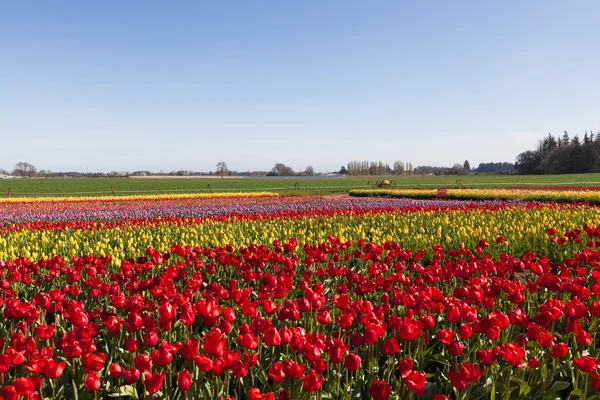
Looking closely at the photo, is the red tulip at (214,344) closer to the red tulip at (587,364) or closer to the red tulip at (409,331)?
the red tulip at (409,331)

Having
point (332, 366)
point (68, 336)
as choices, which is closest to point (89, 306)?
point (68, 336)

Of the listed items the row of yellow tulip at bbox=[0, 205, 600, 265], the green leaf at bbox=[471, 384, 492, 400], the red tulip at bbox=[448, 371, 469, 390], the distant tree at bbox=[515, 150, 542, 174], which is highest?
the distant tree at bbox=[515, 150, 542, 174]

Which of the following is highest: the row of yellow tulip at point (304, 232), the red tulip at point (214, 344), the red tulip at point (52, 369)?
the red tulip at point (214, 344)

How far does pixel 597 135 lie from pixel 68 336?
15747cm

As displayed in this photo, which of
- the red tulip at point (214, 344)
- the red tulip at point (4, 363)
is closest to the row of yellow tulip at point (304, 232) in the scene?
the red tulip at point (4, 363)

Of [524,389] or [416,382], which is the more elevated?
[416,382]

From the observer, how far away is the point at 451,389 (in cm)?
330

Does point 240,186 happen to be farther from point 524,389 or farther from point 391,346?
point 391,346

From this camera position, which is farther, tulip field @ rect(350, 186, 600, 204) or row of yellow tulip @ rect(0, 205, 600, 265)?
tulip field @ rect(350, 186, 600, 204)

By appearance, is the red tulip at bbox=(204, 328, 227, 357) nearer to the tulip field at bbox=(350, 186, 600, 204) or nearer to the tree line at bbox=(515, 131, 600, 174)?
the tulip field at bbox=(350, 186, 600, 204)

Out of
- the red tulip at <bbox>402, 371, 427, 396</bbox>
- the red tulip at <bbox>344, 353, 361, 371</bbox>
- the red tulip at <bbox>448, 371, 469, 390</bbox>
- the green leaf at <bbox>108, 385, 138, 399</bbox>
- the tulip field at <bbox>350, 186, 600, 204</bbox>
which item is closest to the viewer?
the red tulip at <bbox>402, 371, 427, 396</bbox>

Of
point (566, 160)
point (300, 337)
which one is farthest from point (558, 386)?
point (566, 160)

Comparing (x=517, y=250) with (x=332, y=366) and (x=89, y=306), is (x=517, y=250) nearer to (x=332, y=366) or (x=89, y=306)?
(x=332, y=366)

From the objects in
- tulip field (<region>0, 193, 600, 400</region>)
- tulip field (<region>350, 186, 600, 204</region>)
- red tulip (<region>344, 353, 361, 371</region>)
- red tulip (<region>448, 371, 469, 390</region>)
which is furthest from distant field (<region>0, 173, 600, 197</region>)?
red tulip (<region>448, 371, 469, 390</region>)
